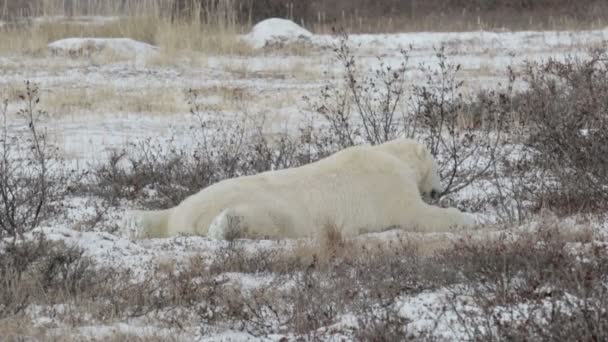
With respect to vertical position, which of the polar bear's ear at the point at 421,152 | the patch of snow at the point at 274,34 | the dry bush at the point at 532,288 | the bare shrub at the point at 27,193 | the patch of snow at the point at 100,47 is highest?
the patch of snow at the point at 274,34

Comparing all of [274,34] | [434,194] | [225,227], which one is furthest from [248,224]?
[274,34]

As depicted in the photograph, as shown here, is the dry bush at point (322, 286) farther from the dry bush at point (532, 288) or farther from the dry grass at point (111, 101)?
the dry grass at point (111, 101)

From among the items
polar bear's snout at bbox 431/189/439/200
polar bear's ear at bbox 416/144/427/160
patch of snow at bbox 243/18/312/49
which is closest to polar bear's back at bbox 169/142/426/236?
polar bear's ear at bbox 416/144/427/160

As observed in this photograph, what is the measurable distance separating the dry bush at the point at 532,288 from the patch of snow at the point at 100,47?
49.1 ft

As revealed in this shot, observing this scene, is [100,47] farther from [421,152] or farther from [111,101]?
[421,152]

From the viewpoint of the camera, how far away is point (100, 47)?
19.5 m

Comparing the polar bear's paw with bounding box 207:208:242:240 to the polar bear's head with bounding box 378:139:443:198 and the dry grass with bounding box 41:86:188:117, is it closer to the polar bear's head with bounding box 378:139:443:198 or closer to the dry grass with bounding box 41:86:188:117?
the polar bear's head with bounding box 378:139:443:198

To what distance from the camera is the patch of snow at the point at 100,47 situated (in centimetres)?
1925

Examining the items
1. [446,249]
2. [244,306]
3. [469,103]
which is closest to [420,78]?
[469,103]

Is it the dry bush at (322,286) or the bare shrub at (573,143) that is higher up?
the bare shrub at (573,143)

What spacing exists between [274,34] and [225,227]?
1654 cm

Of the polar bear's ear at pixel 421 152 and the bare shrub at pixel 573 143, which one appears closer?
the bare shrub at pixel 573 143

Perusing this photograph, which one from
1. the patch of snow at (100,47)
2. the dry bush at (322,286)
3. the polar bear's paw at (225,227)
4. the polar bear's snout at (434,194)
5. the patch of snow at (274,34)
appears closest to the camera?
the dry bush at (322,286)

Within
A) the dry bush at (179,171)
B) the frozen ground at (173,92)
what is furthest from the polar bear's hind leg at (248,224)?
the dry bush at (179,171)
